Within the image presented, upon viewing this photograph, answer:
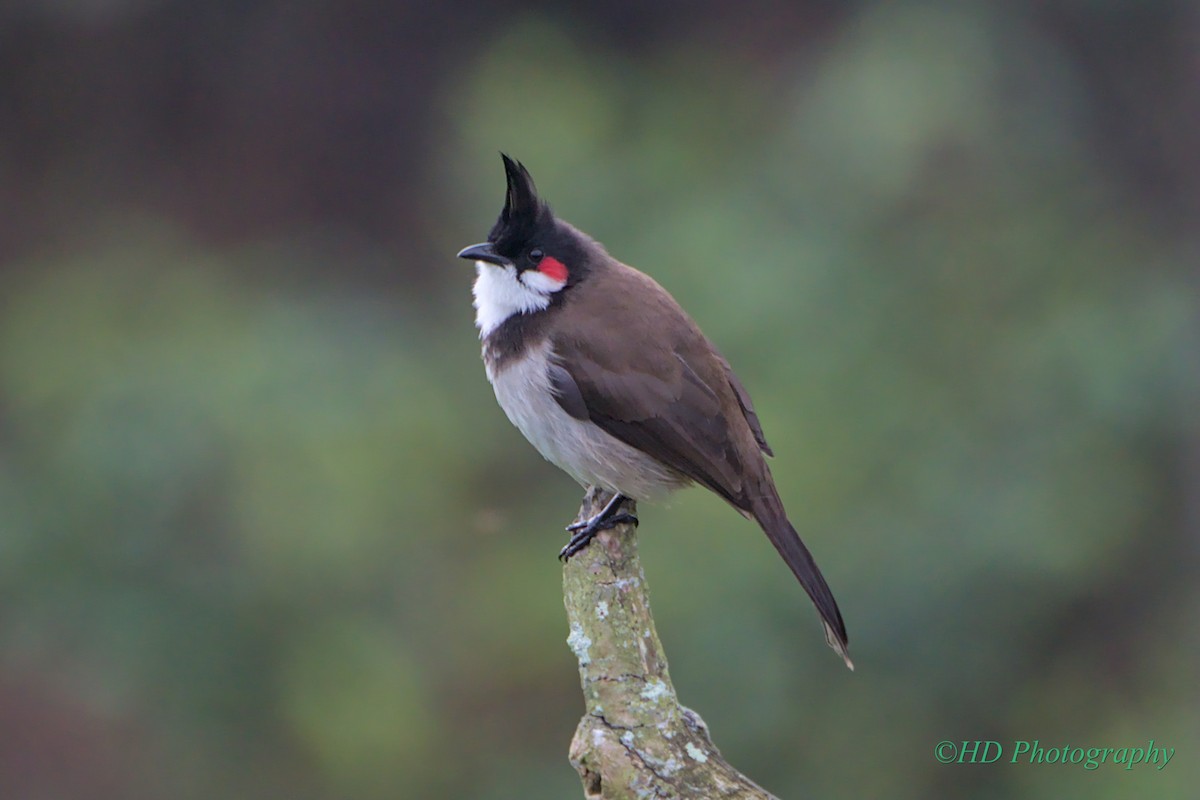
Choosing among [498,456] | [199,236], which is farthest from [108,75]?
[498,456]

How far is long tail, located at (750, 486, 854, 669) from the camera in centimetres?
331

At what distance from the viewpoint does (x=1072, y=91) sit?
660 cm

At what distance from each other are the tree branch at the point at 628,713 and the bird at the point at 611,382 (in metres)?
0.44

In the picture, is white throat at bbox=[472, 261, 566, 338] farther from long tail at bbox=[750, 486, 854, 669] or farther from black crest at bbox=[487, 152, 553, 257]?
long tail at bbox=[750, 486, 854, 669]

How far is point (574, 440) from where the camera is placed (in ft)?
11.8

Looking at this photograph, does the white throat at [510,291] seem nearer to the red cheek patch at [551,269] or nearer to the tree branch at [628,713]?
the red cheek patch at [551,269]

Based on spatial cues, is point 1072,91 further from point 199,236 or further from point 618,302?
point 199,236

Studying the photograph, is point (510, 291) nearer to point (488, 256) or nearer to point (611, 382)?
point (488, 256)

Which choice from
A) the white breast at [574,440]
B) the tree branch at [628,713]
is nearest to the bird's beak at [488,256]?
the white breast at [574,440]

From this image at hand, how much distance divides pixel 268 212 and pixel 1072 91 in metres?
4.74

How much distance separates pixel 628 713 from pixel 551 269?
1.40 metres

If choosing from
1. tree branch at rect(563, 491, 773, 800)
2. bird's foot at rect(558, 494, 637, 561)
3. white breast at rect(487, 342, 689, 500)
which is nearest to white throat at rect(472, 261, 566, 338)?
white breast at rect(487, 342, 689, 500)

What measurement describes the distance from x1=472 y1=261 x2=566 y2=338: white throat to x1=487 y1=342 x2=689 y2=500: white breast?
156 millimetres

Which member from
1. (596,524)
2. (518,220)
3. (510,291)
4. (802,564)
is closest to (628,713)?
(596,524)
